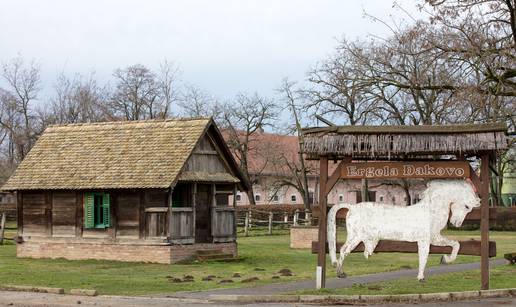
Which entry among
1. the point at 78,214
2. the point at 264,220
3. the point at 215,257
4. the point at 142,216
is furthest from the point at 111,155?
the point at 264,220

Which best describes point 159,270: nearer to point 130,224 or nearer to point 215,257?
point 130,224

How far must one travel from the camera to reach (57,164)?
34844mm

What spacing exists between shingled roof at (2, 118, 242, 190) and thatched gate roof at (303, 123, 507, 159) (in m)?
13.0

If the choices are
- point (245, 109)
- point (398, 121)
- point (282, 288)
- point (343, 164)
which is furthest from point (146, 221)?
A: point (245, 109)

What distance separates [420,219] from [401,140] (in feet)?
5.84

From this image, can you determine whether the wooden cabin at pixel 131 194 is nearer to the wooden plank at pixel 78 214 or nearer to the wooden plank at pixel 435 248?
the wooden plank at pixel 78 214

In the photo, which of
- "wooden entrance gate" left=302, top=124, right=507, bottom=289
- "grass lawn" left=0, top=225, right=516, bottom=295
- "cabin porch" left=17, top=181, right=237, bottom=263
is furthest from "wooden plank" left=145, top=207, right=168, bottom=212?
"wooden entrance gate" left=302, top=124, right=507, bottom=289

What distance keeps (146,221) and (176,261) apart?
1.92 m

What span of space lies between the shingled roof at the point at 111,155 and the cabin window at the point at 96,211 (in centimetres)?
67

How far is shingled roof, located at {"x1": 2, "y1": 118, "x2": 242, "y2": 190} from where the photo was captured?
1253 inches

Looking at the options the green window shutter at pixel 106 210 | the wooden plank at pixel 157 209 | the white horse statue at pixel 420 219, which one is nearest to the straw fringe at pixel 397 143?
the white horse statue at pixel 420 219

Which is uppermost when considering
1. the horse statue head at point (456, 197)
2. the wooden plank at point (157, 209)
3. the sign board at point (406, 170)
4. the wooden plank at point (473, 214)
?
the sign board at point (406, 170)

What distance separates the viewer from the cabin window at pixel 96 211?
3275 cm

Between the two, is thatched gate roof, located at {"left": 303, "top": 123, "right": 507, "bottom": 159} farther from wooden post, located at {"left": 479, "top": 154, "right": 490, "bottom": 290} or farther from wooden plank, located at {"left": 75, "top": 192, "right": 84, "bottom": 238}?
wooden plank, located at {"left": 75, "top": 192, "right": 84, "bottom": 238}
